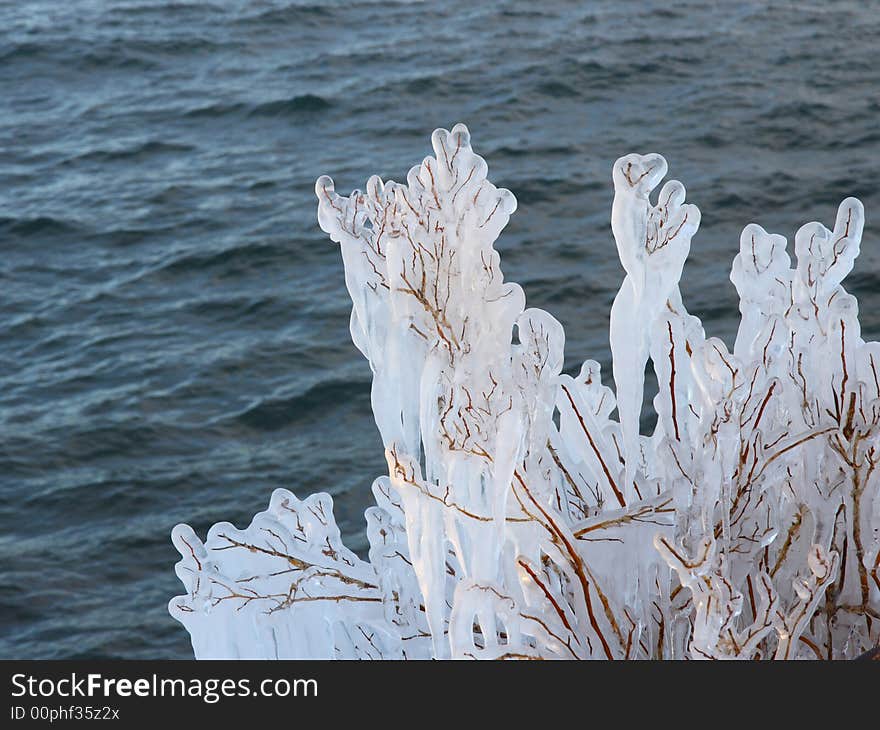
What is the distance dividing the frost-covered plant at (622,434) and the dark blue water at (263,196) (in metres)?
4.41

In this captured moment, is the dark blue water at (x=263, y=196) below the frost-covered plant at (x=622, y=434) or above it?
below

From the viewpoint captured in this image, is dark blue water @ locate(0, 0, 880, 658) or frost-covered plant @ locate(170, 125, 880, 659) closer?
frost-covered plant @ locate(170, 125, 880, 659)

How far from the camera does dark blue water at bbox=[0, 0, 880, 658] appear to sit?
22.6 feet

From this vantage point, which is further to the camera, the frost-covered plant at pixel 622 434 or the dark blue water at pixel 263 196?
the dark blue water at pixel 263 196

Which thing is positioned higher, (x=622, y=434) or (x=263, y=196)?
(x=622, y=434)

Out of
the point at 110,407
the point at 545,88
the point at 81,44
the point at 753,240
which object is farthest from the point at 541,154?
the point at 753,240

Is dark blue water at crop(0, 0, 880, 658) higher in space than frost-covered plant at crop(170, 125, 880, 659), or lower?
lower

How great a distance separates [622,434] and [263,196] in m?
6.98

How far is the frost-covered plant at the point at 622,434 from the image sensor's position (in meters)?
1.96

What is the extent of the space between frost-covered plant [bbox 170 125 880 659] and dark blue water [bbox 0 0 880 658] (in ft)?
14.5

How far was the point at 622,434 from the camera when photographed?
2.30m

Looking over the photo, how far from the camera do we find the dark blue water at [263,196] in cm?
689

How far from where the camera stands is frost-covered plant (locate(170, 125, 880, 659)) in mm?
1958

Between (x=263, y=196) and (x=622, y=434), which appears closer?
(x=622, y=434)
